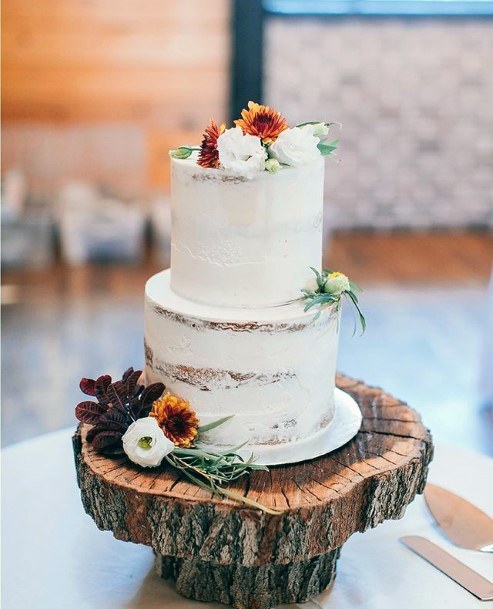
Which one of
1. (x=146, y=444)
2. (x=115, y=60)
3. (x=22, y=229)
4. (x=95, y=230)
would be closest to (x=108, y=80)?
(x=115, y=60)

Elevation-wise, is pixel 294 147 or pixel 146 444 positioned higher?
pixel 294 147

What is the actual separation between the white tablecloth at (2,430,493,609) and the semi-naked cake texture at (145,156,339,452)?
0.28 meters

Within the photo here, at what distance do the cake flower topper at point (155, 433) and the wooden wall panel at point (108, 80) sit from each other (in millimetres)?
3520

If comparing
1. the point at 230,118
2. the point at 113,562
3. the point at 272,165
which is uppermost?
the point at 272,165

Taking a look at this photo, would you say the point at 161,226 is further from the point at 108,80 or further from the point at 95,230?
the point at 108,80

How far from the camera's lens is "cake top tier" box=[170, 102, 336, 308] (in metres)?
1.46

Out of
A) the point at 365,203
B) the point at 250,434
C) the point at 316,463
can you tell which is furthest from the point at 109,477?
the point at 365,203

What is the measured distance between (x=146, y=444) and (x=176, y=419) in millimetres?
72

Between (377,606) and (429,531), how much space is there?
0.25 m

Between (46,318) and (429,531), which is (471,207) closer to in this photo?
(46,318)

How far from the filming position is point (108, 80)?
4.88 m

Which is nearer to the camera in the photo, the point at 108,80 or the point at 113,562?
the point at 113,562

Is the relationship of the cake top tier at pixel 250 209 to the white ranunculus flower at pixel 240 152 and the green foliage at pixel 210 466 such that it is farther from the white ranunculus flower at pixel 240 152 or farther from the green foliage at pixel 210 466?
the green foliage at pixel 210 466

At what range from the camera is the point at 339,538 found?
4.83 ft
